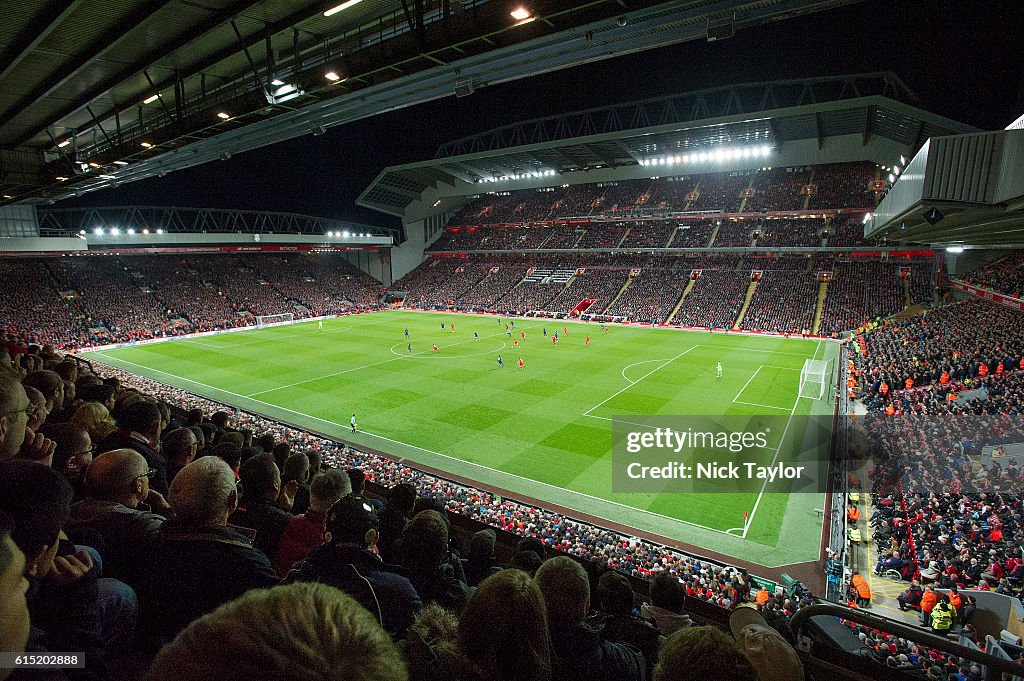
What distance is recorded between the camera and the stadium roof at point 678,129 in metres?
46.9

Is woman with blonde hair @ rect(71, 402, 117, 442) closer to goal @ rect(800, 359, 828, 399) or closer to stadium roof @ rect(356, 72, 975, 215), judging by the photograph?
goal @ rect(800, 359, 828, 399)

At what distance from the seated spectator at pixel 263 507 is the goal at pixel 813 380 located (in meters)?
26.3

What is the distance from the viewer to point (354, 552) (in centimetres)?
347

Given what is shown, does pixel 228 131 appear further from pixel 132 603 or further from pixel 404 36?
pixel 132 603

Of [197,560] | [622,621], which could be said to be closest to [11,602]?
[197,560]

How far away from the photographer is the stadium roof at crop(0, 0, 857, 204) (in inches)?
286

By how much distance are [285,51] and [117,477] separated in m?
10.6

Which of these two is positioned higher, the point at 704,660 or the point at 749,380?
the point at 704,660

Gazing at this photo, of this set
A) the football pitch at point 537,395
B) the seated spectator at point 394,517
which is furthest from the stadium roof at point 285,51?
the football pitch at point 537,395

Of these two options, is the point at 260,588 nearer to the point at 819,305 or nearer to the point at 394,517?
the point at 394,517

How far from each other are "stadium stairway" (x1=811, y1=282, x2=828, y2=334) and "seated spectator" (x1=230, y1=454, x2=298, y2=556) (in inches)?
1771

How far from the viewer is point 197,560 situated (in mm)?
3062

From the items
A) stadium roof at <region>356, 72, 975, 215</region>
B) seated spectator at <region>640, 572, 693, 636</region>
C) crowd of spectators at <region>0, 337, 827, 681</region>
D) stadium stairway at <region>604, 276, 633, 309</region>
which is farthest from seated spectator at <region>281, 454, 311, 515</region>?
stadium roof at <region>356, 72, 975, 215</region>

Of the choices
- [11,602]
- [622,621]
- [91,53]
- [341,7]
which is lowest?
[622,621]
